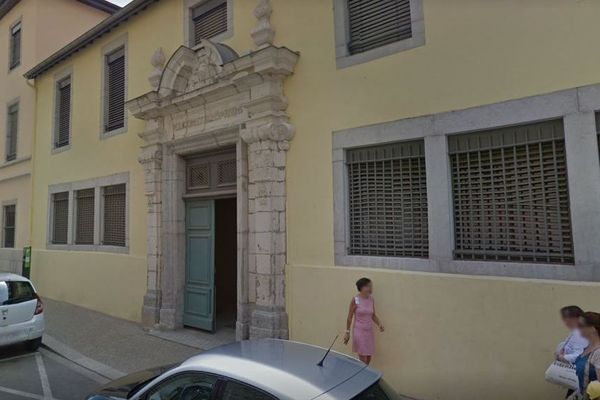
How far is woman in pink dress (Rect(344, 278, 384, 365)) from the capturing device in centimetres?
510

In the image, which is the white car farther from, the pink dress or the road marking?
the pink dress

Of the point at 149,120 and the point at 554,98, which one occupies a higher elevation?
the point at 149,120

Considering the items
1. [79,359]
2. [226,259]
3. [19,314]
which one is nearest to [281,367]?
[79,359]

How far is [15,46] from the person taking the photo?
15344mm

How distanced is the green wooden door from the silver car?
486cm

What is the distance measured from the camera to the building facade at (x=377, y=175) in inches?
174

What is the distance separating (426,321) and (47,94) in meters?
13.1

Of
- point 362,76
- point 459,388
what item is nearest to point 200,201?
point 362,76

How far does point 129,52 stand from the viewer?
996 centimetres

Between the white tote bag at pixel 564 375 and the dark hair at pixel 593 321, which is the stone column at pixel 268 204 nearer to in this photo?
the white tote bag at pixel 564 375

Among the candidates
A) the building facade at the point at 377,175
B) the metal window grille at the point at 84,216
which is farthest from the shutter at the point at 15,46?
the building facade at the point at 377,175

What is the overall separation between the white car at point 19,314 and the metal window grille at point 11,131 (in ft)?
30.2

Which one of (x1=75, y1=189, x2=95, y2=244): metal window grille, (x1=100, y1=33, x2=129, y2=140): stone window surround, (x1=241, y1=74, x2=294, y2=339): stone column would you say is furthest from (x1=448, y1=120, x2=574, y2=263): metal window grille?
(x1=75, y1=189, x2=95, y2=244): metal window grille

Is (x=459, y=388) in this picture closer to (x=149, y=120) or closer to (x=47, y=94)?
(x=149, y=120)
